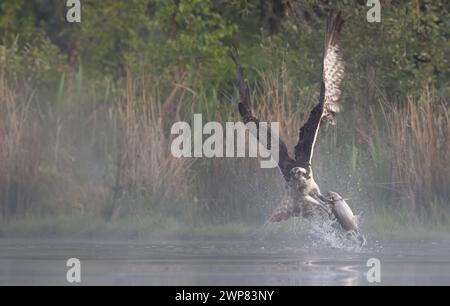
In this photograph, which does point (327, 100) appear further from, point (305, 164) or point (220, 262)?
point (220, 262)

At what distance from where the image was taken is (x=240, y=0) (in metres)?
22.4

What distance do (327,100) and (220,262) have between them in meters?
2.61

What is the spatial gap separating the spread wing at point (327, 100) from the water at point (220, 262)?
1.08 meters

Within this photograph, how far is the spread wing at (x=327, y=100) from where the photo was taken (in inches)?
610

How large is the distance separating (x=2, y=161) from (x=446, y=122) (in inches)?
213

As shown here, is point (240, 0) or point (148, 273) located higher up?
point (240, 0)

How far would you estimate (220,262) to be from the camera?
14.0 meters

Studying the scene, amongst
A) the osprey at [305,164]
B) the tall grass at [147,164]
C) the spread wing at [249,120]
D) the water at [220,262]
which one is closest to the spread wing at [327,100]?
the osprey at [305,164]

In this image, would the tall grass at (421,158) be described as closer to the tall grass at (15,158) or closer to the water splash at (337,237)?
the water splash at (337,237)

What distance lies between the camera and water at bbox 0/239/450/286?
12.4m

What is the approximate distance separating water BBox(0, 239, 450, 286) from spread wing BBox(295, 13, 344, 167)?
108cm

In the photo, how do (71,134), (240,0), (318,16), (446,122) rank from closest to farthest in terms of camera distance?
(446,122), (71,134), (318,16), (240,0)
